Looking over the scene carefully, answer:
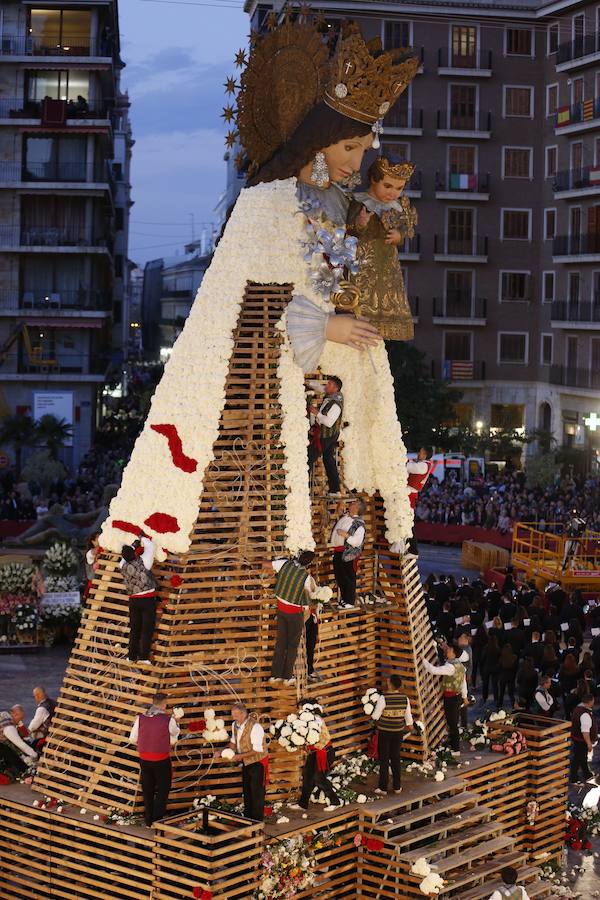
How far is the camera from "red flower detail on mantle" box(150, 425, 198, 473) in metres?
16.4

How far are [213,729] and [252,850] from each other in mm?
1574

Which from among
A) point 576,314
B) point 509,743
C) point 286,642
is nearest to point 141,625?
point 286,642

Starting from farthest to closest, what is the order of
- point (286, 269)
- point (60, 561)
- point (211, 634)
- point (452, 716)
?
1. point (60, 561)
2. point (452, 716)
3. point (286, 269)
4. point (211, 634)

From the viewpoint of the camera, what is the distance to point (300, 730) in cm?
1588

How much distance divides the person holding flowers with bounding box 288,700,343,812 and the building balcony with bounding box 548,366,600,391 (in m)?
39.9

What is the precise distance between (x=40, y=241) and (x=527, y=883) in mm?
40992

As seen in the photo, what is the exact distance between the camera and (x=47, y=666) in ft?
90.7

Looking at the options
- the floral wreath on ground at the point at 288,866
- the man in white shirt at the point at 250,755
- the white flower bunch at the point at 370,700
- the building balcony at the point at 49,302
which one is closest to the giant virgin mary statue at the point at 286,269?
the man in white shirt at the point at 250,755

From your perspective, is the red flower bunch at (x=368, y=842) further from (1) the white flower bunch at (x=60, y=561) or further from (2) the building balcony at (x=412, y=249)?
(2) the building balcony at (x=412, y=249)

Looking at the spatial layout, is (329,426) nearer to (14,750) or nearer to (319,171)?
(319,171)

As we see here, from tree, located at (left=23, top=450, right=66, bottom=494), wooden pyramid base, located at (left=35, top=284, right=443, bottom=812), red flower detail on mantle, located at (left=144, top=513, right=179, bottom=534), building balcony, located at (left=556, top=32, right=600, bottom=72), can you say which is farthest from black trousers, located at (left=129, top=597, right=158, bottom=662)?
building balcony, located at (left=556, top=32, right=600, bottom=72)

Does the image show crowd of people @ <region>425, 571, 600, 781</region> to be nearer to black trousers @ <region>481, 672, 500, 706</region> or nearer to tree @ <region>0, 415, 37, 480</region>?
black trousers @ <region>481, 672, 500, 706</region>

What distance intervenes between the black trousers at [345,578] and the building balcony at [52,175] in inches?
1543

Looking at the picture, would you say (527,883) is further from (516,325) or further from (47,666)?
(516,325)
